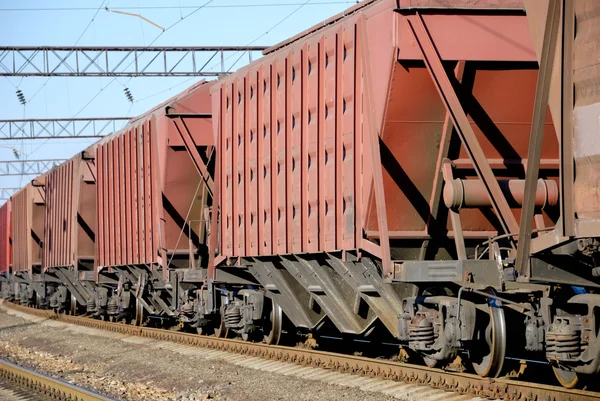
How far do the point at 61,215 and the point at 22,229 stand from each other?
27.6 ft

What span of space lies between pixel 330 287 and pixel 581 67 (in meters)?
6.49

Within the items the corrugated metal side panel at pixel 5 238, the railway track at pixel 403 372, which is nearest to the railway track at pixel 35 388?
the railway track at pixel 403 372

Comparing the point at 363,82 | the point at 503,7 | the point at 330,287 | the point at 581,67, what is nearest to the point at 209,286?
the point at 330,287

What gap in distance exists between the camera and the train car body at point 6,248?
41750mm

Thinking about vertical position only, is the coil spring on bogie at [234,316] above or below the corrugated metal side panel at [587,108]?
below

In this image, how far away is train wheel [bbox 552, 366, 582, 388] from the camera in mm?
8956

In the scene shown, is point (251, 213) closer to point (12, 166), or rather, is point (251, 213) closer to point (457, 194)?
point (457, 194)

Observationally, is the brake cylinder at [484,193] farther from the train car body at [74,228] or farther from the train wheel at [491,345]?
the train car body at [74,228]

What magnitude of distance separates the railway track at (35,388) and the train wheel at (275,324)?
412 cm

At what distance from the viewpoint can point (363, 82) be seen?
36.1ft

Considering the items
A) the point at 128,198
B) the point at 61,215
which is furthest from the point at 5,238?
the point at 128,198

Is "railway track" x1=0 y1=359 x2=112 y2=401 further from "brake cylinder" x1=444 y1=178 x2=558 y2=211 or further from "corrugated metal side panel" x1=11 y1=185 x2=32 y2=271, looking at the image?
"corrugated metal side panel" x1=11 y1=185 x2=32 y2=271

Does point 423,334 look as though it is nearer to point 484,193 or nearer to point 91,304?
point 484,193

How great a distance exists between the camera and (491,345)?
402 inches
